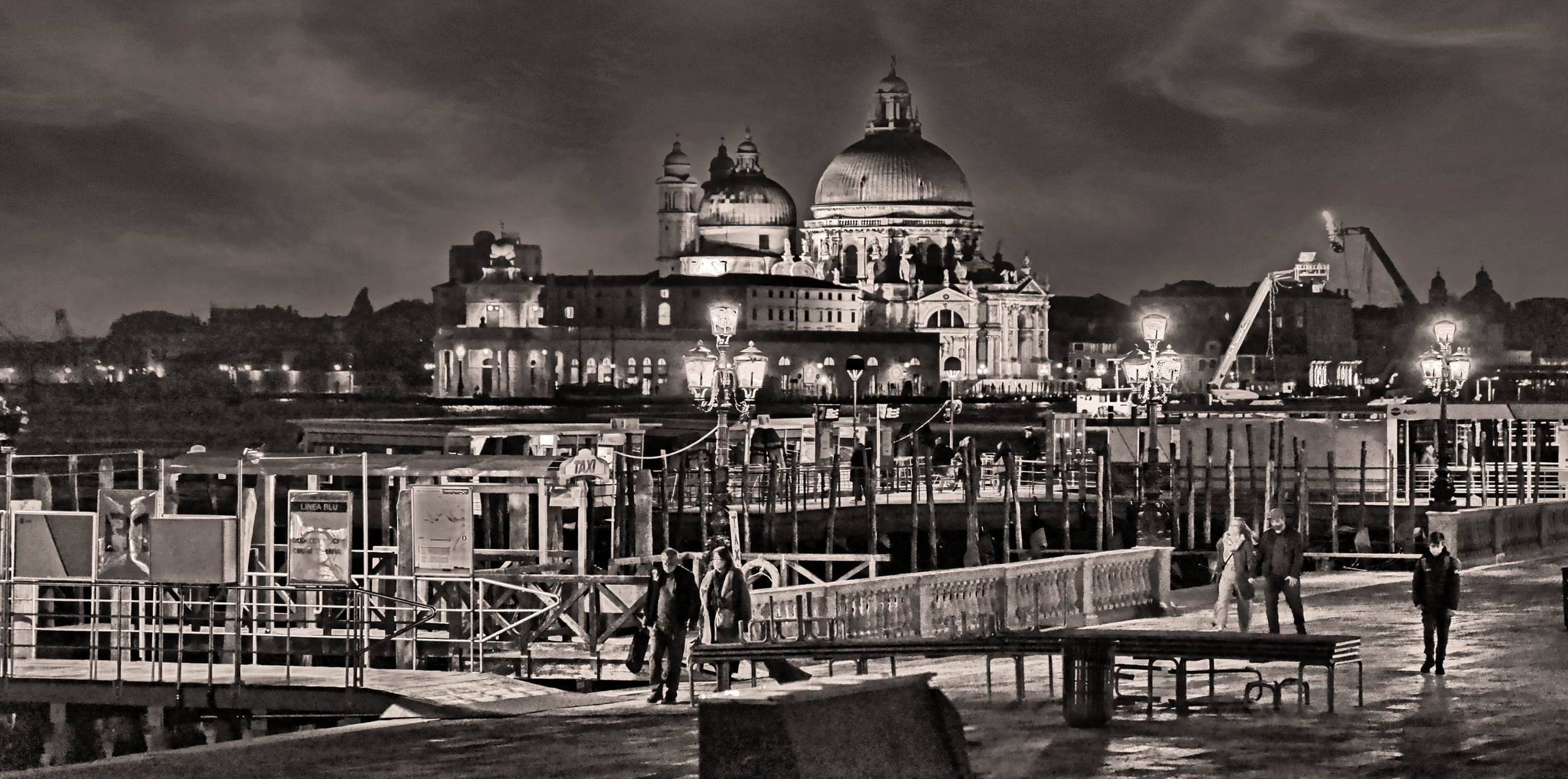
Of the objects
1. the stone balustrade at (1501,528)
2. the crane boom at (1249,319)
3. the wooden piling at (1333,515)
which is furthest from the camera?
the crane boom at (1249,319)

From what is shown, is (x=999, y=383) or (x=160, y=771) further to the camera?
(x=999, y=383)

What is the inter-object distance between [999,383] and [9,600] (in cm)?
13131

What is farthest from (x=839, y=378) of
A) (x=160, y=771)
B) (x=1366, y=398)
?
(x=160, y=771)

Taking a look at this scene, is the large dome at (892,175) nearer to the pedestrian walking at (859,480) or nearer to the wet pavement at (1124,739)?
the pedestrian walking at (859,480)

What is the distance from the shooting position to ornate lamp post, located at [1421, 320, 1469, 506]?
2933 centimetres

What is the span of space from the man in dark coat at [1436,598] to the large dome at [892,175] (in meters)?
137

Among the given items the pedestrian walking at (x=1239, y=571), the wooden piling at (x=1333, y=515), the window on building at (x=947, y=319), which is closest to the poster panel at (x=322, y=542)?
the pedestrian walking at (x=1239, y=571)

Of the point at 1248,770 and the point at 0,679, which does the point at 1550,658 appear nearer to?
the point at 1248,770

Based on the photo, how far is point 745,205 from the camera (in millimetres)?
152625

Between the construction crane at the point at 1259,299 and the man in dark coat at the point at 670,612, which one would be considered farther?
the construction crane at the point at 1259,299

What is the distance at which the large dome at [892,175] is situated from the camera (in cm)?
15288

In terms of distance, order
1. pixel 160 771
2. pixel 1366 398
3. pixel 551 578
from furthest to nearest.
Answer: pixel 1366 398 < pixel 551 578 < pixel 160 771

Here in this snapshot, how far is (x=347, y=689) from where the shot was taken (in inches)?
669

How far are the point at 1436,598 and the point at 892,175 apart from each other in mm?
137952
